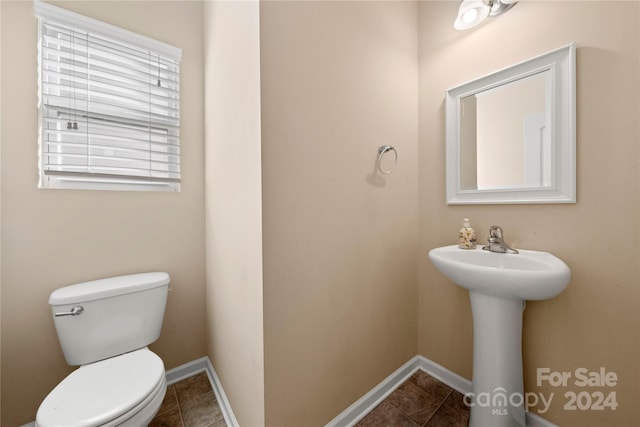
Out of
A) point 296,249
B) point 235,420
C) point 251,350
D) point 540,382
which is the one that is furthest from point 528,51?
point 235,420

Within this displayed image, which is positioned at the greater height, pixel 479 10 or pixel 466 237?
pixel 479 10

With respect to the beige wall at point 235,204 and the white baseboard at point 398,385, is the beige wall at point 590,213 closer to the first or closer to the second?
the white baseboard at point 398,385

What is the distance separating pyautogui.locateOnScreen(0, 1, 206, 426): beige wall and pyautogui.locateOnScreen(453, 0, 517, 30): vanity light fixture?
157 centimetres

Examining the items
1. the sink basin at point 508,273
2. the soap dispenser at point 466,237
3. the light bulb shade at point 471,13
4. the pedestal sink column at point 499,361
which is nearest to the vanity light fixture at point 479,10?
the light bulb shade at point 471,13

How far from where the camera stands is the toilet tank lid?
109 centimetres

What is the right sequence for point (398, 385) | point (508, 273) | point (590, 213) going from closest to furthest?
Answer: point (508, 273) → point (590, 213) → point (398, 385)

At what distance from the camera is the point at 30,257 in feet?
3.73

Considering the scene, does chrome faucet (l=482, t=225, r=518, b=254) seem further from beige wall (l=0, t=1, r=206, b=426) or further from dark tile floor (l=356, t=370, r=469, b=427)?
beige wall (l=0, t=1, r=206, b=426)

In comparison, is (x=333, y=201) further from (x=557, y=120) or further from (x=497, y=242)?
(x=557, y=120)

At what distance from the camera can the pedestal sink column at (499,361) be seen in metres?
1.02

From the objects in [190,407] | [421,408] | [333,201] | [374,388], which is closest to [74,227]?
[190,407]

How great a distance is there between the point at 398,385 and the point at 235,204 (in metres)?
1.41

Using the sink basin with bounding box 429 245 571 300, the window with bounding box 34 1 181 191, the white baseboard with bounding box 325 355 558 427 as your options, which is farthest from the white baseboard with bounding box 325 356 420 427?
the window with bounding box 34 1 181 191

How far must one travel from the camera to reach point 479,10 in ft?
3.86
